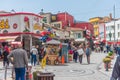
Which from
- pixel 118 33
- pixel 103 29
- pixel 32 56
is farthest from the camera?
pixel 103 29

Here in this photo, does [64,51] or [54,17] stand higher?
[54,17]

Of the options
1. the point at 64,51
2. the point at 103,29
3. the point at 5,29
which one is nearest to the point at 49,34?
the point at 5,29

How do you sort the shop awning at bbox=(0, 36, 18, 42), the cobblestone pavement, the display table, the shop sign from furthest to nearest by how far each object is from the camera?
1. the shop sign
2. the shop awning at bbox=(0, 36, 18, 42)
3. the display table
4. the cobblestone pavement

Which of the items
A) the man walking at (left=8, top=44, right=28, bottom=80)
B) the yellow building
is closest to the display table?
the man walking at (left=8, top=44, right=28, bottom=80)

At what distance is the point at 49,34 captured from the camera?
4184 centimetres

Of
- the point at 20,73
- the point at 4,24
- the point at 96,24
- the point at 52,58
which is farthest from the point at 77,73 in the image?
the point at 96,24

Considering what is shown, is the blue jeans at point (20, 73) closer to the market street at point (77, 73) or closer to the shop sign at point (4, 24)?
the market street at point (77, 73)

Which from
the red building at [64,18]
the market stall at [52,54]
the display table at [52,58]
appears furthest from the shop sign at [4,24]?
the red building at [64,18]

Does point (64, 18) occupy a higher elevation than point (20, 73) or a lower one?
higher

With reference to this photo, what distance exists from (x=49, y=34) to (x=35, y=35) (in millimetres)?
1556

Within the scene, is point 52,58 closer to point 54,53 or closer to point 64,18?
point 54,53

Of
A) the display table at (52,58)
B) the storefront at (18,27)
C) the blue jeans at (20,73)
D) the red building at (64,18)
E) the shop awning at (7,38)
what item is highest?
the red building at (64,18)

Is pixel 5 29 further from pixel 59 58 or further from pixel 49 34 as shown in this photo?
pixel 59 58

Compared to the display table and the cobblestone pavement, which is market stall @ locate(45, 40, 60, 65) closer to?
the display table
